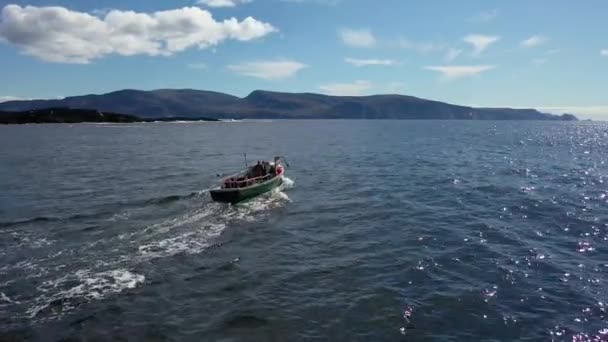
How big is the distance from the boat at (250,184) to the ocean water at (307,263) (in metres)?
0.86

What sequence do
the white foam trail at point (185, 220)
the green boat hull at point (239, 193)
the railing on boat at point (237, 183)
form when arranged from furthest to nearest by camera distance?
the railing on boat at point (237, 183)
the green boat hull at point (239, 193)
the white foam trail at point (185, 220)

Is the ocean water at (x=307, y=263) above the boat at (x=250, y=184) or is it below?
below

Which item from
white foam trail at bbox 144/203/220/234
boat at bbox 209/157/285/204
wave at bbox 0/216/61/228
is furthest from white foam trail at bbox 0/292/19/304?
boat at bbox 209/157/285/204

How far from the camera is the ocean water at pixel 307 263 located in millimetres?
18625

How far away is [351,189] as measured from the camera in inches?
1937

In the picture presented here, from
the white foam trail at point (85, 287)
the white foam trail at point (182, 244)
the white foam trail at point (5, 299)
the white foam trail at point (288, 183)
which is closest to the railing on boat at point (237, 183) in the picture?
the white foam trail at point (288, 183)

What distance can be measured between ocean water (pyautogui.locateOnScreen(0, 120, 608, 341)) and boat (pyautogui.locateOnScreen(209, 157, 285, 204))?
864 mm

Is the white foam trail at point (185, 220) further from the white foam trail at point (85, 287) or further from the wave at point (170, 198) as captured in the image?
the white foam trail at point (85, 287)

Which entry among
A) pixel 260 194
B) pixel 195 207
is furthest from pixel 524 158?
pixel 195 207

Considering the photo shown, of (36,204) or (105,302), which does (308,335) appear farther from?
(36,204)

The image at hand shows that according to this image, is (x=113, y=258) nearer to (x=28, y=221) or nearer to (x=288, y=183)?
(x=28, y=221)

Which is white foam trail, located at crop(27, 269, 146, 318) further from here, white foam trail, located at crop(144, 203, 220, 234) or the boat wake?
white foam trail, located at crop(144, 203, 220, 234)

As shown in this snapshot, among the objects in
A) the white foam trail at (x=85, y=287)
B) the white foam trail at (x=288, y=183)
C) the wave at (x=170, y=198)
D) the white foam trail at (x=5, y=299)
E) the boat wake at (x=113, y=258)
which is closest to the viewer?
the white foam trail at (x=85, y=287)

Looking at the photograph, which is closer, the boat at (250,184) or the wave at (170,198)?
the boat at (250,184)
